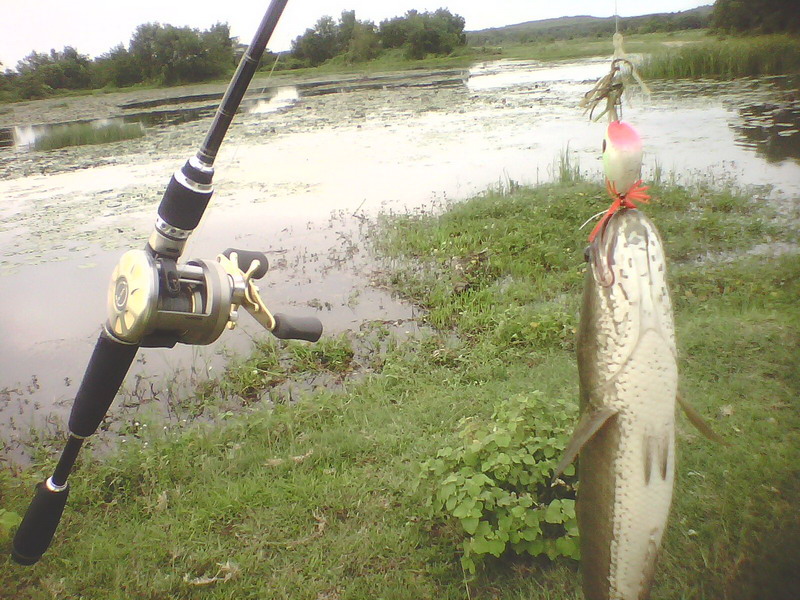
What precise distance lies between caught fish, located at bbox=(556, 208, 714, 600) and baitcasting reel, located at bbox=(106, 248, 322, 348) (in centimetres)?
72

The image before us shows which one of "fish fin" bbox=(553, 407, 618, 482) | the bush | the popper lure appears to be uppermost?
the popper lure

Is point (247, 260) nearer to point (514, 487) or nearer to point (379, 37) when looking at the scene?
point (514, 487)

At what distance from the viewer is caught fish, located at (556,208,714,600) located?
1.41m

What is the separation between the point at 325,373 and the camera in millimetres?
4926

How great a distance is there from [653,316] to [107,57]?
530 inches

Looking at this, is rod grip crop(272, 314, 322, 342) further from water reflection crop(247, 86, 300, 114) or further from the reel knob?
water reflection crop(247, 86, 300, 114)

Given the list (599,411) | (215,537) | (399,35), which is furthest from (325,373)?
(399,35)

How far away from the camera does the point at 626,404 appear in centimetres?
147

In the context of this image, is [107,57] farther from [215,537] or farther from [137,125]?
[215,537]

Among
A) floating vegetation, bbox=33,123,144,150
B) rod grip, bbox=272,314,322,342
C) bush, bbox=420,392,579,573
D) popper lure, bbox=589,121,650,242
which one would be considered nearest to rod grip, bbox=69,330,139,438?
rod grip, bbox=272,314,322,342

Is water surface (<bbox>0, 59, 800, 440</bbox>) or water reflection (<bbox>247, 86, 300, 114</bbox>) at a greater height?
water reflection (<bbox>247, 86, 300, 114</bbox>)

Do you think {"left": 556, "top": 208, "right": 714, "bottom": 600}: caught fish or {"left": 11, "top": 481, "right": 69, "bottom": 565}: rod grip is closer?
{"left": 556, "top": 208, "right": 714, "bottom": 600}: caught fish

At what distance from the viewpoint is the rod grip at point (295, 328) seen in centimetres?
170

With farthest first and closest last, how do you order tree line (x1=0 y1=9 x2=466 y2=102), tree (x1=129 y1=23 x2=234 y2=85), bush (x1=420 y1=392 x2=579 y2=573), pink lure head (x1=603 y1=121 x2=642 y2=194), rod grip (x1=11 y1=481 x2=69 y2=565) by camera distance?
tree (x1=129 y1=23 x2=234 y2=85) < tree line (x1=0 y1=9 x2=466 y2=102) < bush (x1=420 y1=392 x2=579 y2=573) < rod grip (x1=11 y1=481 x2=69 y2=565) < pink lure head (x1=603 y1=121 x2=642 y2=194)
